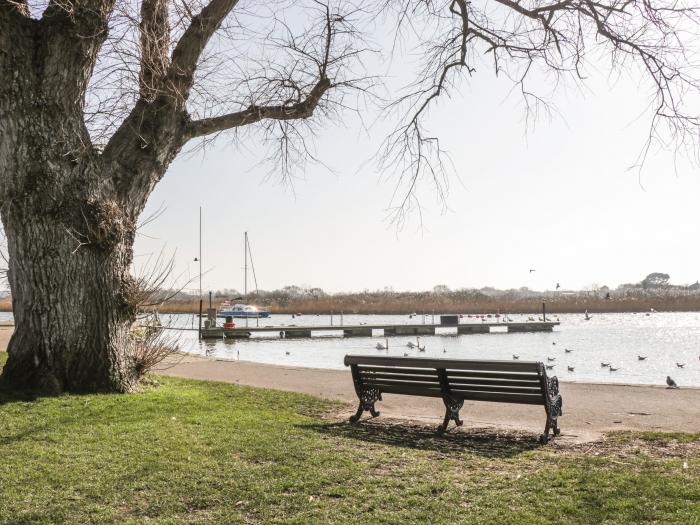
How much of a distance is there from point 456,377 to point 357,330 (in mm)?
37147

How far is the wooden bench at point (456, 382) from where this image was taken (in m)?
6.53

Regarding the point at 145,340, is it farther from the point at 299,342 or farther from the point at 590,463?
the point at 299,342

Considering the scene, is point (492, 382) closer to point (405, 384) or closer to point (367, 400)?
point (405, 384)

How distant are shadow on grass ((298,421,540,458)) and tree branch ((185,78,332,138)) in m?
5.02

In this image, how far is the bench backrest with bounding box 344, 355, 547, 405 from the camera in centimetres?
655

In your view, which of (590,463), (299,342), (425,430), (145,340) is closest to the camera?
(590,463)

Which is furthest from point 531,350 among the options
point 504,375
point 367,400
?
point 504,375

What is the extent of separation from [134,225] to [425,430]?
5.15 meters

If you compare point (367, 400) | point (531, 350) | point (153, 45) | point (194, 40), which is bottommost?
point (531, 350)

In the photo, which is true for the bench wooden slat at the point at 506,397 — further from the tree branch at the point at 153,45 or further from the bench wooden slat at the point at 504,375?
the tree branch at the point at 153,45

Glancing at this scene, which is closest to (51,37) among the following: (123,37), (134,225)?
(123,37)

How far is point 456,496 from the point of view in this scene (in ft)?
14.8

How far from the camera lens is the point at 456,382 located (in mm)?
7070

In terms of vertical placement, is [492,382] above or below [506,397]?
above
